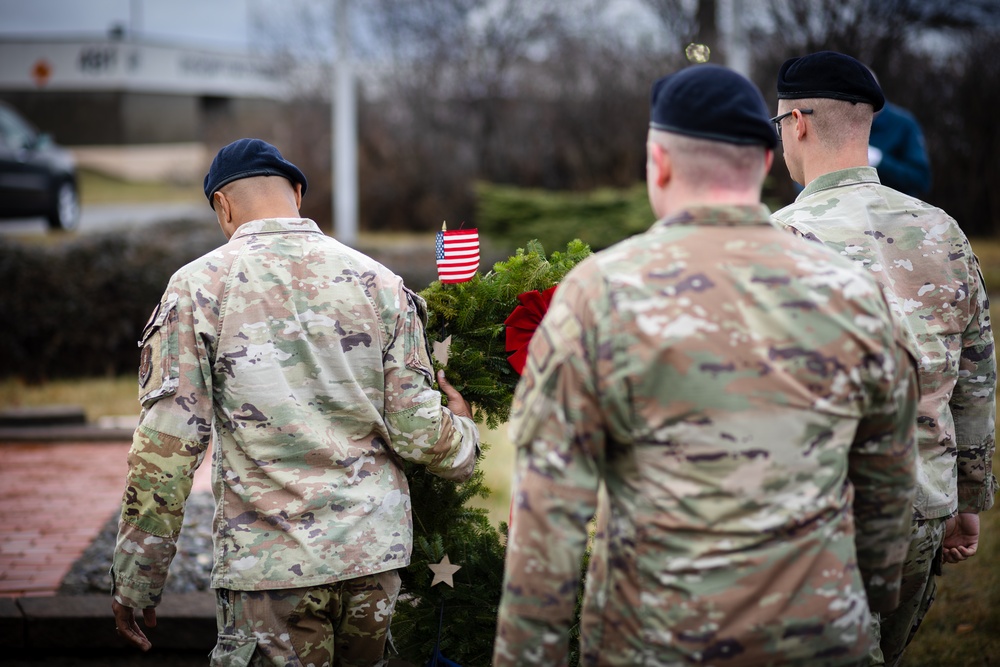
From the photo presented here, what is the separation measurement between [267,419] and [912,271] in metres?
2.05

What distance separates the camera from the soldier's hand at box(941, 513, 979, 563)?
3336 mm

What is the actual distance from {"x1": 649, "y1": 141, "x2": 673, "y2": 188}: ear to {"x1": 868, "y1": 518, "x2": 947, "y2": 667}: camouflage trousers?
160cm

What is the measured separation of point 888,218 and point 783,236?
1146 mm

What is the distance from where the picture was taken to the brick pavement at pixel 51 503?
5082 mm

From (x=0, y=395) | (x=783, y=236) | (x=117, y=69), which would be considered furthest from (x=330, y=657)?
(x=117, y=69)

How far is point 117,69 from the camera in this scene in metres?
29.7

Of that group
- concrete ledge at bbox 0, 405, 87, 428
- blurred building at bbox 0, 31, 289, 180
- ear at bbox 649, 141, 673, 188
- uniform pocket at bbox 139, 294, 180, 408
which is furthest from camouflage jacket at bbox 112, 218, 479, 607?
blurred building at bbox 0, 31, 289, 180

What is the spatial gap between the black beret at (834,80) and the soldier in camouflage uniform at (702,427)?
116 cm

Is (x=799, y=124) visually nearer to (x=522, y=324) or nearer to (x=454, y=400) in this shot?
(x=522, y=324)

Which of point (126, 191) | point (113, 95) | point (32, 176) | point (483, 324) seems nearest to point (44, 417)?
point (483, 324)

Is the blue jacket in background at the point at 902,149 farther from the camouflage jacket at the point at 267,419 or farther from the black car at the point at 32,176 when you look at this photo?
the black car at the point at 32,176

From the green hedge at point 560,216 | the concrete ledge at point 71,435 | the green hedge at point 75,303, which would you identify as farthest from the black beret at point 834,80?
the green hedge at point 560,216

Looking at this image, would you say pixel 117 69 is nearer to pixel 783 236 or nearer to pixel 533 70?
pixel 533 70

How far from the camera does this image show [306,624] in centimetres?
284
